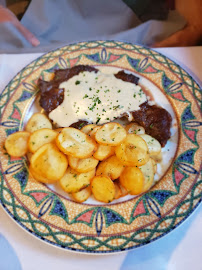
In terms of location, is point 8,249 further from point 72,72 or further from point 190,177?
point 72,72

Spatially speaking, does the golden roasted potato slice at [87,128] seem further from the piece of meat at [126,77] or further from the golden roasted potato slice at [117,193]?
the piece of meat at [126,77]

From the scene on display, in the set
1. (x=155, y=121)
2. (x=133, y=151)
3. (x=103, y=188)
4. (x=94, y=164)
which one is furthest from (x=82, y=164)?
(x=155, y=121)

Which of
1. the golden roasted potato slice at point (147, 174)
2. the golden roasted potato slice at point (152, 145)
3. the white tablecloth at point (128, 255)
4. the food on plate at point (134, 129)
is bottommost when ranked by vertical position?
the white tablecloth at point (128, 255)

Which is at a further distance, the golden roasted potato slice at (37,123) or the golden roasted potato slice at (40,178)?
the golden roasted potato slice at (37,123)

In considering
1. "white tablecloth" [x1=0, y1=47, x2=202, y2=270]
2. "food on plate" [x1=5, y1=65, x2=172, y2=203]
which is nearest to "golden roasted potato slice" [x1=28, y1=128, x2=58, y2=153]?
"food on plate" [x1=5, y1=65, x2=172, y2=203]

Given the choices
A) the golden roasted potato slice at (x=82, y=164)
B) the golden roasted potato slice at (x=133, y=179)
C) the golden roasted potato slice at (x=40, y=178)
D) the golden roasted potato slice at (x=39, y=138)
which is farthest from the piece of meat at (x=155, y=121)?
the golden roasted potato slice at (x=40, y=178)

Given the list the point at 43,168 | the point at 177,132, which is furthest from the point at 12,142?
the point at 177,132
